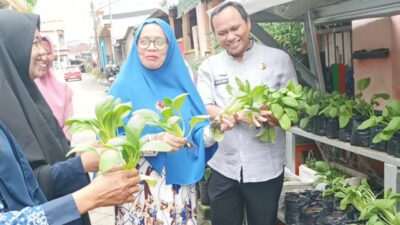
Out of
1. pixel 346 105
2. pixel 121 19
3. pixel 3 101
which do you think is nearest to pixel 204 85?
pixel 346 105

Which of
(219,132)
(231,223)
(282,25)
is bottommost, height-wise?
(231,223)

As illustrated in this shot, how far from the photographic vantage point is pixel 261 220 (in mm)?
2285

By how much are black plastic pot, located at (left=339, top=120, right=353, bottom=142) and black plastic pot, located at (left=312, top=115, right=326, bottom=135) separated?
0.49 feet

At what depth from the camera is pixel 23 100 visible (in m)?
1.49

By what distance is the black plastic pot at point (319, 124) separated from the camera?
229 centimetres

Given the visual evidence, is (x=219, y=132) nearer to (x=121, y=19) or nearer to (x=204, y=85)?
(x=204, y=85)

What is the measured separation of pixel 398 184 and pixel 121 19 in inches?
799

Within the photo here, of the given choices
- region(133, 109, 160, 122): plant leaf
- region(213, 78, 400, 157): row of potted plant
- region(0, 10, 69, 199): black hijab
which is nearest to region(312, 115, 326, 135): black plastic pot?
region(213, 78, 400, 157): row of potted plant

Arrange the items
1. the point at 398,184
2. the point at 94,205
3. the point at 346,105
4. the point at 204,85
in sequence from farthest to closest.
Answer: the point at 204,85, the point at 346,105, the point at 398,184, the point at 94,205

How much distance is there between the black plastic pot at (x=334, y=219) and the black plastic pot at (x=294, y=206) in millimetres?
270

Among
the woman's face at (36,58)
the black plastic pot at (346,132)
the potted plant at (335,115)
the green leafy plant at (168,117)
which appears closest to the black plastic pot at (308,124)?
the potted plant at (335,115)

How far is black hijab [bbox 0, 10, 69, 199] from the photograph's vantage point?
1407 mm

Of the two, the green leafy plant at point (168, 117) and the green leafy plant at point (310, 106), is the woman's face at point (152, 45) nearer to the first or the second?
the green leafy plant at point (168, 117)

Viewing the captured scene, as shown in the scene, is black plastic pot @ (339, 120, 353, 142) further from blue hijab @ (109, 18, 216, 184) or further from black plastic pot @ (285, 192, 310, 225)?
blue hijab @ (109, 18, 216, 184)
